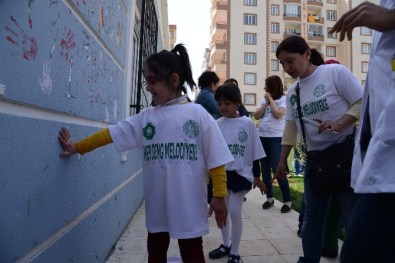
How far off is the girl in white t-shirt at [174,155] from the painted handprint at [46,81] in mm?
413

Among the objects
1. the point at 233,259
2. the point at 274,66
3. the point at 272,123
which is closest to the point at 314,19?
the point at 274,66

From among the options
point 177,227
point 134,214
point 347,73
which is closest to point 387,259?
point 177,227

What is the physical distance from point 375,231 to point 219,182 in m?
0.92

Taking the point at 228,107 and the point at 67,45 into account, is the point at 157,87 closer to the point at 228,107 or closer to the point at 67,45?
the point at 67,45

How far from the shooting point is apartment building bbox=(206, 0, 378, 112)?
34.4 m

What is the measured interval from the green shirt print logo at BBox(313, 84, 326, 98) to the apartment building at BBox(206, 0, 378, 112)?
32.2 meters

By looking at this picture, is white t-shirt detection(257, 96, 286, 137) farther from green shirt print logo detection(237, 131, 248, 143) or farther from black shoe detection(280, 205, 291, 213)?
green shirt print logo detection(237, 131, 248, 143)

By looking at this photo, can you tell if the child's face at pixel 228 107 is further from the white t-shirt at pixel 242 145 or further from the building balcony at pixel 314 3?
the building balcony at pixel 314 3

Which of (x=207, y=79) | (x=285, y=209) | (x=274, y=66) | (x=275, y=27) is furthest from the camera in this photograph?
(x=275, y=27)

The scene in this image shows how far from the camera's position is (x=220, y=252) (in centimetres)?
300

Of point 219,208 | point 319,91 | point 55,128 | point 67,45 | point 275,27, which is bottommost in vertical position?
point 219,208

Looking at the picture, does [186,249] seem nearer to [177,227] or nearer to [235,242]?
[177,227]

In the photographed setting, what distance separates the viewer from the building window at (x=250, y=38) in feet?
113

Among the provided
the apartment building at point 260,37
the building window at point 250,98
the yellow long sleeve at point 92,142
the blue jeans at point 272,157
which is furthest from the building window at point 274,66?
the yellow long sleeve at point 92,142
